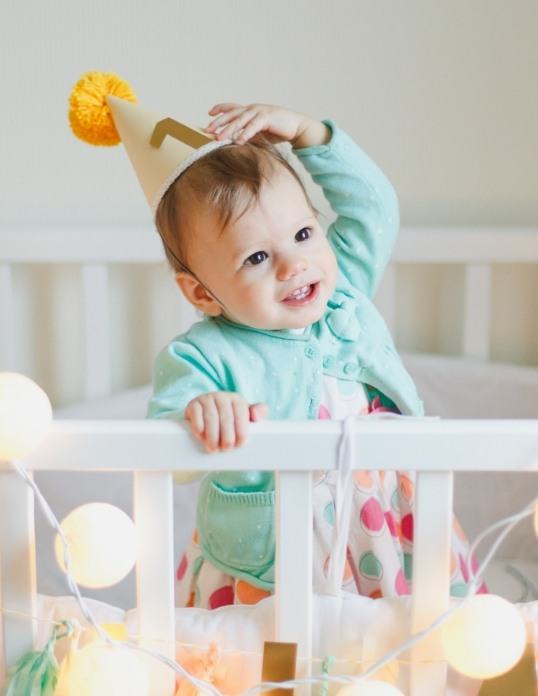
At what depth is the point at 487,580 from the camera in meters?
1.16

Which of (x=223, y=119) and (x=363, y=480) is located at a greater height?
(x=223, y=119)

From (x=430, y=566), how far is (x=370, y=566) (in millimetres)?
199

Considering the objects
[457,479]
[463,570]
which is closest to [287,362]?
[463,570]

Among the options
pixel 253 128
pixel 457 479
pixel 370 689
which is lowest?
pixel 457 479

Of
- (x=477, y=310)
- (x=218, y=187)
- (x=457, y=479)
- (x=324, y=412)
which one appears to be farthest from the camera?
(x=477, y=310)

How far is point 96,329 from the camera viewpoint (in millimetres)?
1410

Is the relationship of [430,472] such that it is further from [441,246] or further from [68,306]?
[68,306]

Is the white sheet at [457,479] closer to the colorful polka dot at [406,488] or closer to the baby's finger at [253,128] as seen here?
the colorful polka dot at [406,488]

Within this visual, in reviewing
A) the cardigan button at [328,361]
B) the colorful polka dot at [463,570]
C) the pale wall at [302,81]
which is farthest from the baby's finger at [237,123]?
the pale wall at [302,81]

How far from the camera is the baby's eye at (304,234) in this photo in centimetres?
82

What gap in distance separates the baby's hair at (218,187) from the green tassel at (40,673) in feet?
0.97

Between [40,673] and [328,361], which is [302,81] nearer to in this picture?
[328,361]

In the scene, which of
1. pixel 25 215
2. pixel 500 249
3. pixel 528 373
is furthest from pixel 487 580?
pixel 25 215

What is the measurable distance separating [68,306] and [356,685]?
3.05ft
